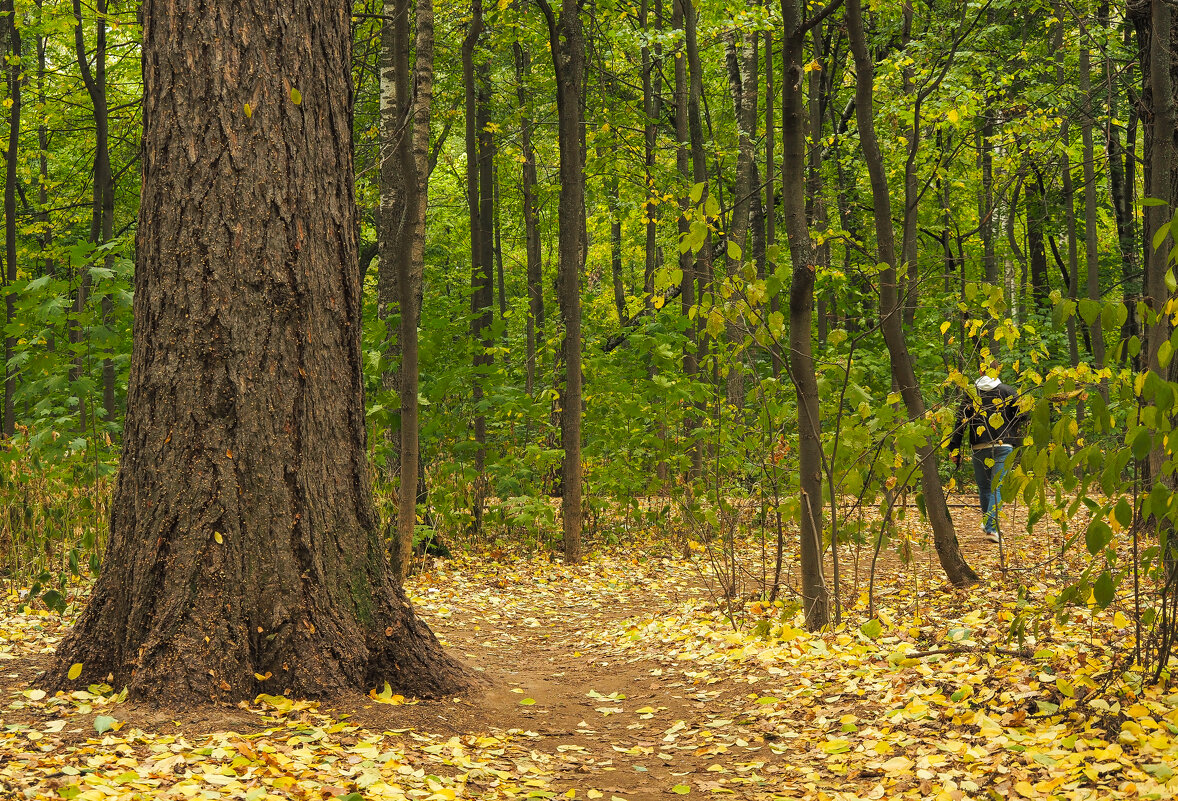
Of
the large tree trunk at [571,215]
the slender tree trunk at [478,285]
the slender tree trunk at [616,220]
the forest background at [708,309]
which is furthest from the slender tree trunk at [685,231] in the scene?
the slender tree trunk at [478,285]

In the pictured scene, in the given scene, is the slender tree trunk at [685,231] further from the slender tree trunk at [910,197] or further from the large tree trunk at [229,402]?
the large tree trunk at [229,402]

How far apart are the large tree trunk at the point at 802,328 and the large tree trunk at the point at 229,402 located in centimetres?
259

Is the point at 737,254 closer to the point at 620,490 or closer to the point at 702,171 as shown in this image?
the point at 620,490

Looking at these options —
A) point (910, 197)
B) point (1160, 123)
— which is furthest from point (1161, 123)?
point (910, 197)

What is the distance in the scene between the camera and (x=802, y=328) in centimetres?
480

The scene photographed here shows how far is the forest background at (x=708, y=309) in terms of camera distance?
445 cm

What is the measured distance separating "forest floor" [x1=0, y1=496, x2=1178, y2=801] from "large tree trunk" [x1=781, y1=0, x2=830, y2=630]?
0.30 meters

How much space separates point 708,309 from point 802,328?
0.71 meters

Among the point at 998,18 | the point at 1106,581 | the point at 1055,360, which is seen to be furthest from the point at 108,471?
the point at 1055,360

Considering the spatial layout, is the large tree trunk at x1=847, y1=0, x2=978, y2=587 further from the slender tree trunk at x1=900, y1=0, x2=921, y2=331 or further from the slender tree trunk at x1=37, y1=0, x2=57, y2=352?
the slender tree trunk at x1=37, y1=0, x2=57, y2=352

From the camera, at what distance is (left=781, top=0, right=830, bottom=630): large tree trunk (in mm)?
4742

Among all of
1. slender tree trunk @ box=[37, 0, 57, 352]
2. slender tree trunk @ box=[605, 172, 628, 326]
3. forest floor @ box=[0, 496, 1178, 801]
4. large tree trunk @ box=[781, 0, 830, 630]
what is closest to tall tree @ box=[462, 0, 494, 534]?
slender tree trunk @ box=[605, 172, 628, 326]

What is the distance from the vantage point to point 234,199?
10.6 feet

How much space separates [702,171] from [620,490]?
4241 millimetres
